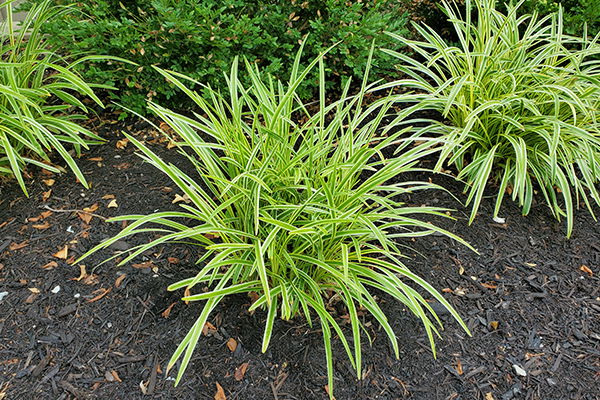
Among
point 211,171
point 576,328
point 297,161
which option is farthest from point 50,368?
point 576,328

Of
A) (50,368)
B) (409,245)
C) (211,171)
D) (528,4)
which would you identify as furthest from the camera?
(528,4)

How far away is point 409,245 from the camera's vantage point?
2375mm

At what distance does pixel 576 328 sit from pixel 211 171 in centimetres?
161

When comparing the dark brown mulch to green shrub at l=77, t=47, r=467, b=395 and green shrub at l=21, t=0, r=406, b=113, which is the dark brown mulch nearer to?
green shrub at l=77, t=47, r=467, b=395

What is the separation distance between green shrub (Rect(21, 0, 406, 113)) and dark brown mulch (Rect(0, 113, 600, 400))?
595 mm

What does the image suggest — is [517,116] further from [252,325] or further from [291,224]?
[252,325]

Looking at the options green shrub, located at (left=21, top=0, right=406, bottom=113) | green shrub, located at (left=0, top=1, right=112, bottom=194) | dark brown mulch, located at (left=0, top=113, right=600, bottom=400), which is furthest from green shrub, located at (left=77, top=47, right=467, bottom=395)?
green shrub, located at (left=0, top=1, right=112, bottom=194)

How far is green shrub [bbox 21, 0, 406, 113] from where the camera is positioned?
2.47m

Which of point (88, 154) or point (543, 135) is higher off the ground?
point (543, 135)

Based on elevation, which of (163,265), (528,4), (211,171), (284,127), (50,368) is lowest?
(50,368)

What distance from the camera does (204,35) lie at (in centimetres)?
249

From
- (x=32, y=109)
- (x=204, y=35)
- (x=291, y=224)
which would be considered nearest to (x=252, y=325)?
(x=291, y=224)

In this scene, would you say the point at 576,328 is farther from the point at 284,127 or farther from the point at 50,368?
the point at 50,368

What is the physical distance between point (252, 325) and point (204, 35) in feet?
4.57
